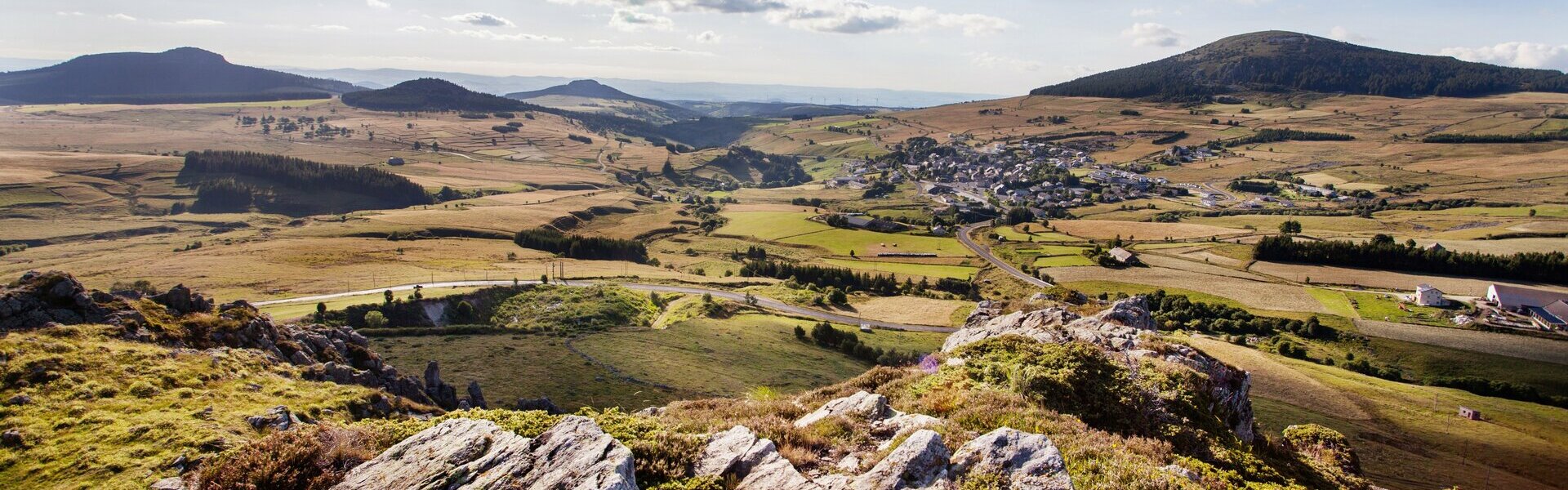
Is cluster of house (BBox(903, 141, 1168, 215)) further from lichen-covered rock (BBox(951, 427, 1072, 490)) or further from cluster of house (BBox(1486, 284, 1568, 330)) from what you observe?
lichen-covered rock (BBox(951, 427, 1072, 490))

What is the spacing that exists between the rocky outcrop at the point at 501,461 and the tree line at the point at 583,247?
101m

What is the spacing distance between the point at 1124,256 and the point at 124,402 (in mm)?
104792

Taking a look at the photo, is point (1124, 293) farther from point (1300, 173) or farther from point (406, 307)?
point (1300, 173)

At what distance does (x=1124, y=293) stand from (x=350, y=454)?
84.0 m

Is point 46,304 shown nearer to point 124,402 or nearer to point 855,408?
point 124,402

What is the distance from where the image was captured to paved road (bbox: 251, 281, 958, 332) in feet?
223

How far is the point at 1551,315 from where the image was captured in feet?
221

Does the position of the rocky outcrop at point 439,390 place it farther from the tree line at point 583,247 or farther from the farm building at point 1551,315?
the farm building at point 1551,315

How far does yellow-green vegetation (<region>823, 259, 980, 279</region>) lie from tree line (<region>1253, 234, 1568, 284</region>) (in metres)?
43.7

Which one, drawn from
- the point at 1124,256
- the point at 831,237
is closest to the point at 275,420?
the point at 1124,256

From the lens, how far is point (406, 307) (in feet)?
206

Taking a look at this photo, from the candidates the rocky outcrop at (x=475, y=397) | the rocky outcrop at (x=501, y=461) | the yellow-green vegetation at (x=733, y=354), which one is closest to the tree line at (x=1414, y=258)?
the yellow-green vegetation at (x=733, y=354)

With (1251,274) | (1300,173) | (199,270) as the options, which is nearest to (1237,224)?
(1251,274)

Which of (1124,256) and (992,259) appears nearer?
(1124,256)
